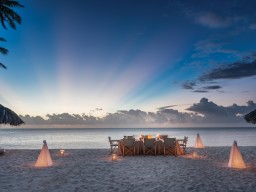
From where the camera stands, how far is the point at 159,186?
27.6 feet

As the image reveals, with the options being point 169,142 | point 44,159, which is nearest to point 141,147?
point 169,142

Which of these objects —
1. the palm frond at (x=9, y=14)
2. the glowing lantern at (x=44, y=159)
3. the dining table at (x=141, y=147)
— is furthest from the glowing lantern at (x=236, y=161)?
the palm frond at (x=9, y=14)

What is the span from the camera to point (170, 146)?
1661cm

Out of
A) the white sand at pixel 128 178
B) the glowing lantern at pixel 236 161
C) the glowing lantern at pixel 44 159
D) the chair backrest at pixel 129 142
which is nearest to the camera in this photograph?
the white sand at pixel 128 178

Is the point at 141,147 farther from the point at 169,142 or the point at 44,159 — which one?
the point at 44,159

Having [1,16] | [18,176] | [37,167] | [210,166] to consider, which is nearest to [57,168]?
[37,167]

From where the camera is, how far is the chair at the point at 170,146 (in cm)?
1661

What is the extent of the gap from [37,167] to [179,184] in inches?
255

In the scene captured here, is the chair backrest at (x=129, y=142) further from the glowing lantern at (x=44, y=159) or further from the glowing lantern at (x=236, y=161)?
the glowing lantern at (x=236, y=161)

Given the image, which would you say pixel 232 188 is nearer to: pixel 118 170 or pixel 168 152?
pixel 118 170

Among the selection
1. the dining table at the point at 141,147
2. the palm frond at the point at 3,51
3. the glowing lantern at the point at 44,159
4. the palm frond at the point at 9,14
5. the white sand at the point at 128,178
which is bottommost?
the white sand at the point at 128,178

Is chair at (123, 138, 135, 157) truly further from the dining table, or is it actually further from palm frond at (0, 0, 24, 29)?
palm frond at (0, 0, 24, 29)

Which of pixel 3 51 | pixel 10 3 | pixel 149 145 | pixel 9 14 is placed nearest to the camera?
pixel 149 145

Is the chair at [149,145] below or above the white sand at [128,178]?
above
